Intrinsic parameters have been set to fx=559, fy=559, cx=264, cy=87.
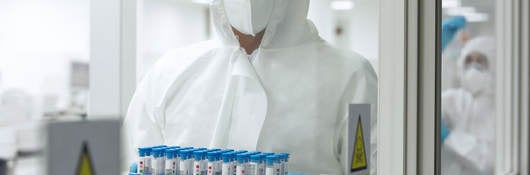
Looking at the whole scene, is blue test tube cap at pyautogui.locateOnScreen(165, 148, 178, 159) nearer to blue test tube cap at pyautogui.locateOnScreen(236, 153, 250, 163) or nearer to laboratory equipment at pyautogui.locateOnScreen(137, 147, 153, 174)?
laboratory equipment at pyautogui.locateOnScreen(137, 147, 153, 174)

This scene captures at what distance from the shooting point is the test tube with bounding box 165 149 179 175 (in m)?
1.31

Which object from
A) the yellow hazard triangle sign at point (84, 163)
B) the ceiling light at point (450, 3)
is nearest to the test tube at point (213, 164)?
the ceiling light at point (450, 3)

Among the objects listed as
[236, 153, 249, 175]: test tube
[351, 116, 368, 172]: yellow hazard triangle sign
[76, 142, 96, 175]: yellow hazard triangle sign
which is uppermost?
[76, 142, 96, 175]: yellow hazard triangle sign

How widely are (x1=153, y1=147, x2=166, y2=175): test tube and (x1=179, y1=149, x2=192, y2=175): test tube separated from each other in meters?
0.04

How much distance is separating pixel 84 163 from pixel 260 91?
3.33 ft

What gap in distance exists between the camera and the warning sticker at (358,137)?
0.89 m

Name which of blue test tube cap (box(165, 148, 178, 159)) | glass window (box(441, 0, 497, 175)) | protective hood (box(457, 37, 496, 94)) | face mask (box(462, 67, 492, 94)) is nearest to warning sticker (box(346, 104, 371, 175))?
blue test tube cap (box(165, 148, 178, 159))

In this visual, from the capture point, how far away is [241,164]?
1268 mm

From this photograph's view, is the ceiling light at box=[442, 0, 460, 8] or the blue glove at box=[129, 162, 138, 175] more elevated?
the ceiling light at box=[442, 0, 460, 8]

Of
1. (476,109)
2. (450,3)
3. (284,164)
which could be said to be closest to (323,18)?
(450,3)

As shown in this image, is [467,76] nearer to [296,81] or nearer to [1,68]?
[296,81]

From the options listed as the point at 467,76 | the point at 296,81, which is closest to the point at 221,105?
the point at 296,81

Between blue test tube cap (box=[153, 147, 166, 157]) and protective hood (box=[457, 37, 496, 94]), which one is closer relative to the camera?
blue test tube cap (box=[153, 147, 166, 157])

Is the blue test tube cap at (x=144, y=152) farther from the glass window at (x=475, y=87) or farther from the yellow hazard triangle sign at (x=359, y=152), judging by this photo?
the glass window at (x=475, y=87)
